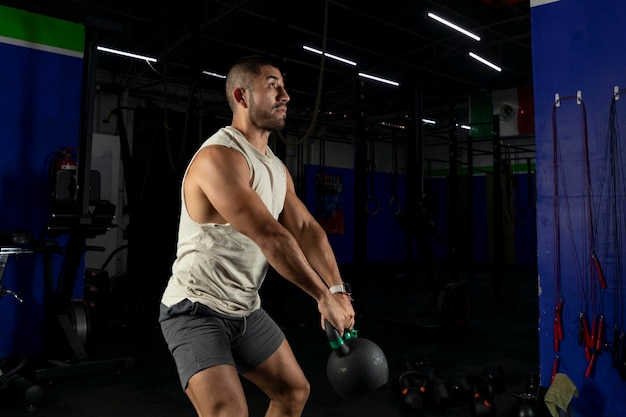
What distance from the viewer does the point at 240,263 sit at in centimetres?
150

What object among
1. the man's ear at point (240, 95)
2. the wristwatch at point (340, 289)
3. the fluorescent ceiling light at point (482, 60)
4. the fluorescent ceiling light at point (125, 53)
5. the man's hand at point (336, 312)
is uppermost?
the fluorescent ceiling light at point (482, 60)

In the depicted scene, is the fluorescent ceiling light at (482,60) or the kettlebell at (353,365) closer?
the kettlebell at (353,365)

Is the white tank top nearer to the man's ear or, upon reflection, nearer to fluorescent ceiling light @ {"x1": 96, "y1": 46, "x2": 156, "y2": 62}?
the man's ear

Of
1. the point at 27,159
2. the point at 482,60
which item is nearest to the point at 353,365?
the point at 27,159

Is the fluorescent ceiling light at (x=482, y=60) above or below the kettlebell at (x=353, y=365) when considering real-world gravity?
above

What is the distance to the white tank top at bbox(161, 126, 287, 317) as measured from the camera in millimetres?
1467

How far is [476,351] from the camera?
422 cm

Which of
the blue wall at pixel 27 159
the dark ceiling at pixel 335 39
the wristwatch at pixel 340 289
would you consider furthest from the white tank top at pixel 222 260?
the dark ceiling at pixel 335 39

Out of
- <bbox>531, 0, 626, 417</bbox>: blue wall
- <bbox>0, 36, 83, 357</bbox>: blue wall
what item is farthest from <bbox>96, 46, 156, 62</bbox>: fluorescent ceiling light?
<bbox>531, 0, 626, 417</bbox>: blue wall

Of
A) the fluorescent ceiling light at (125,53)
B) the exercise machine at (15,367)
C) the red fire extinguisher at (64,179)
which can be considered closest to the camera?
the exercise machine at (15,367)

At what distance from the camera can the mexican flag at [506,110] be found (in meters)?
8.96

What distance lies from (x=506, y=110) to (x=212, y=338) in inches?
348

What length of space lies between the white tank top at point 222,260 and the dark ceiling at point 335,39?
409 centimetres

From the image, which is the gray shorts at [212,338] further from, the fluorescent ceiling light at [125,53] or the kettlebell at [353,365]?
the fluorescent ceiling light at [125,53]
